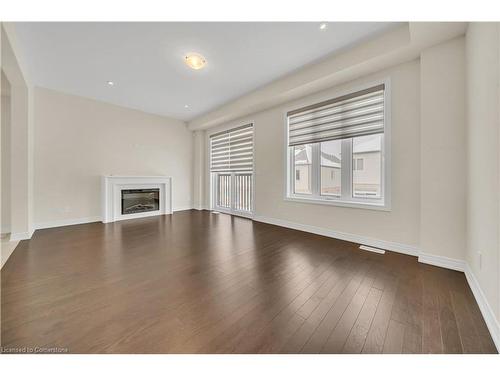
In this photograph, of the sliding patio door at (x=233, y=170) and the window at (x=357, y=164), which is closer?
the window at (x=357, y=164)

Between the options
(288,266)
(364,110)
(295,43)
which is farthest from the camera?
(364,110)

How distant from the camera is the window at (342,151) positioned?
9.31ft

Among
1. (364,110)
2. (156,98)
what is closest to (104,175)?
(156,98)

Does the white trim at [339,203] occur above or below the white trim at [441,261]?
above

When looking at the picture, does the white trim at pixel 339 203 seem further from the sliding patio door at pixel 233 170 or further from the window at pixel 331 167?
the sliding patio door at pixel 233 170

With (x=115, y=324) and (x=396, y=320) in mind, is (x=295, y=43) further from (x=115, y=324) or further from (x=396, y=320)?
(x=115, y=324)

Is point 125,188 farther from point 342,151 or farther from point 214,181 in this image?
point 342,151

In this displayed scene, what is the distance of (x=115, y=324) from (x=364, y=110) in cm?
376

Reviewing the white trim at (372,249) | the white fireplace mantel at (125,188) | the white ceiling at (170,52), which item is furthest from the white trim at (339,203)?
the white fireplace mantel at (125,188)

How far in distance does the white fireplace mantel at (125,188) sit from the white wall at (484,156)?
18.6ft

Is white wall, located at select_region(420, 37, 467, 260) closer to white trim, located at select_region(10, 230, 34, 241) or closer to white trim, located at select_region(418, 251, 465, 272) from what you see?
white trim, located at select_region(418, 251, 465, 272)

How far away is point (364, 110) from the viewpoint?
2945 millimetres

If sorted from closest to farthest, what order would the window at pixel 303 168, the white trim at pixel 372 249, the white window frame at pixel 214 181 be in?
the white trim at pixel 372 249 → the window at pixel 303 168 → the white window frame at pixel 214 181

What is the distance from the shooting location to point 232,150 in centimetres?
538
